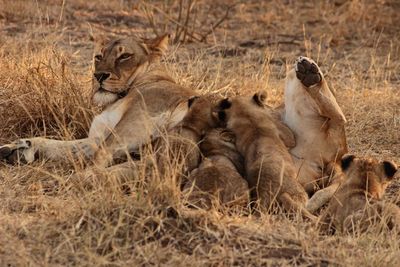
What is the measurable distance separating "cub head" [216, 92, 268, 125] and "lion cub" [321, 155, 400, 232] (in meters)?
0.84

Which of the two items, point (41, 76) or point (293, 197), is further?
point (41, 76)

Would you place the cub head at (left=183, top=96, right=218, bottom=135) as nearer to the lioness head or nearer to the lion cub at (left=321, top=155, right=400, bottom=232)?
the lioness head

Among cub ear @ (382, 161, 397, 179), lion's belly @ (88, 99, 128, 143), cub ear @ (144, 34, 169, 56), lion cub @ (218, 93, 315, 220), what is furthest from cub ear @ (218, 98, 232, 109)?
cub ear @ (382, 161, 397, 179)

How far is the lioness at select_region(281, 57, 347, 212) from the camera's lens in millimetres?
6137

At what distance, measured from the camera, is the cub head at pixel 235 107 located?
6.20 metres

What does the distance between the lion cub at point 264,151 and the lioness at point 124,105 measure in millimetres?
394

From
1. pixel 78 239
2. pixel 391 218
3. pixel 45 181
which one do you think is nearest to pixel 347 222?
pixel 391 218

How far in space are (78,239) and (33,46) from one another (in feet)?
15.1

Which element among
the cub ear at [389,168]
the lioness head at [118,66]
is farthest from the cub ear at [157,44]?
the cub ear at [389,168]

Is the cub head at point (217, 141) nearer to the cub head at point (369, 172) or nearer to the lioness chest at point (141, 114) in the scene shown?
the lioness chest at point (141, 114)

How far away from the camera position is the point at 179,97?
657 centimetres

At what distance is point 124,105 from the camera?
259 inches

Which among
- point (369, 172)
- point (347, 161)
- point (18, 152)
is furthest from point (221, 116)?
point (18, 152)

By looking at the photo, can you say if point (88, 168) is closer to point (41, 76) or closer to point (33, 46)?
point (41, 76)
